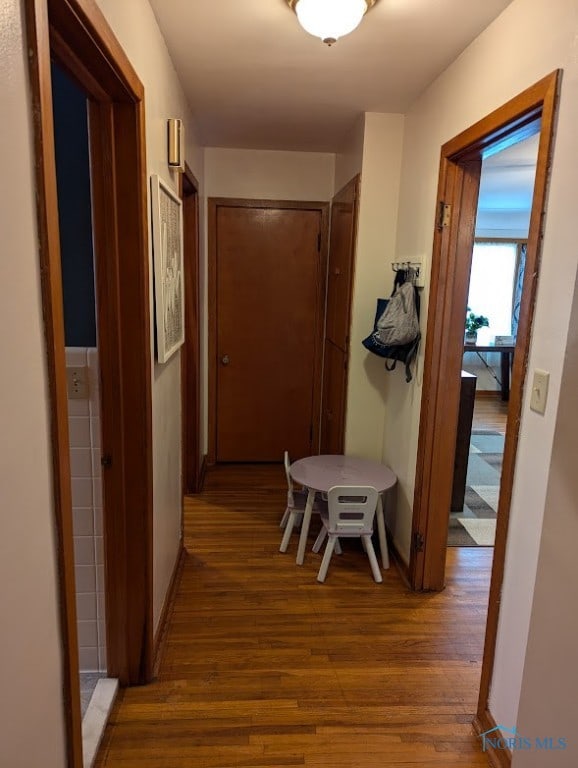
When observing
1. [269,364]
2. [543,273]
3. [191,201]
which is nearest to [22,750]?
[543,273]

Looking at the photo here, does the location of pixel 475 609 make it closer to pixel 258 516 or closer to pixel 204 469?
pixel 258 516

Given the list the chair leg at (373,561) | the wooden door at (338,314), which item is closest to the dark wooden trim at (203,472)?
the wooden door at (338,314)

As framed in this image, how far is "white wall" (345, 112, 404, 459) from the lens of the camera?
2.76m

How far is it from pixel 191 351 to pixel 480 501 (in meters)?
2.28

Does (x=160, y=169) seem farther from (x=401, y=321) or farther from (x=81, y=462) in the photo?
(x=401, y=321)

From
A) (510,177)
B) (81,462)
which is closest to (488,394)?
(510,177)

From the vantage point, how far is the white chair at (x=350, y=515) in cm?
248

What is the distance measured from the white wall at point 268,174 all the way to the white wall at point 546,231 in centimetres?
167

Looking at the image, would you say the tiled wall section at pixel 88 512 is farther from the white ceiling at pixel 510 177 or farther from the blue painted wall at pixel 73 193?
the white ceiling at pixel 510 177

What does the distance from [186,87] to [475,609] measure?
280cm

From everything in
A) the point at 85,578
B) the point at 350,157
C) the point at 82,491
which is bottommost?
the point at 85,578

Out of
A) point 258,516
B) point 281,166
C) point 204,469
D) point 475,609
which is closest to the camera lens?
point 475,609

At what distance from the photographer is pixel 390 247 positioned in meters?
2.87

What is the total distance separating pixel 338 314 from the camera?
3410 mm
